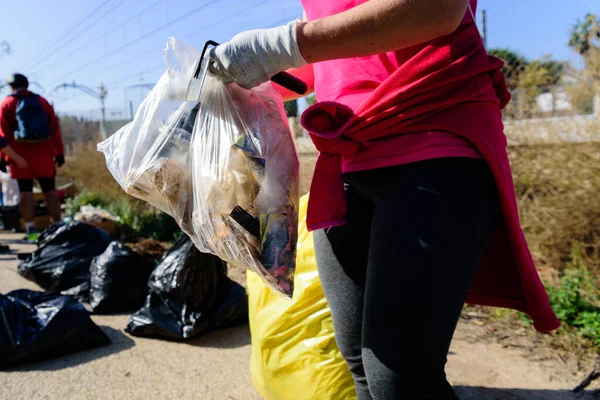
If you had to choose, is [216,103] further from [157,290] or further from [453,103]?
[157,290]

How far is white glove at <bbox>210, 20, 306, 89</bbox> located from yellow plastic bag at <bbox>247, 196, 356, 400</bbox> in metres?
0.94

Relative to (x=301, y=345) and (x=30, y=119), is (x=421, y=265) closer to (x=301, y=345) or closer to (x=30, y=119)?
(x=301, y=345)

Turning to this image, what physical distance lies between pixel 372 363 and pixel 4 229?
6.50 m

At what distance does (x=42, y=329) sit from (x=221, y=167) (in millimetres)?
1782

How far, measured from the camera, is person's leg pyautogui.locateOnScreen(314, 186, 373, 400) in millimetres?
1223

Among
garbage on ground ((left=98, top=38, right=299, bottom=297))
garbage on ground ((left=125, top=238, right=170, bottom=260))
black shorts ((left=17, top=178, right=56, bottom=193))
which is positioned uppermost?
garbage on ground ((left=98, top=38, right=299, bottom=297))

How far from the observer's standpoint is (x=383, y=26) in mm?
921

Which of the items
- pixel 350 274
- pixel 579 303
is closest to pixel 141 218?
pixel 579 303

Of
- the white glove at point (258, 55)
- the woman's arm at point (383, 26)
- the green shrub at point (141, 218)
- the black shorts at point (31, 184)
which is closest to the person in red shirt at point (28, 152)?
the black shorts at point (31, 184)

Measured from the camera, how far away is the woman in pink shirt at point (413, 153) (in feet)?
3.09

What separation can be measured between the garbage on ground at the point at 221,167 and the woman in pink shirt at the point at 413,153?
0.12 metres

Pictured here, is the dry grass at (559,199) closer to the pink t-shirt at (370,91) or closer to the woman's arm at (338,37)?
the pink t-shirt at (370,91)

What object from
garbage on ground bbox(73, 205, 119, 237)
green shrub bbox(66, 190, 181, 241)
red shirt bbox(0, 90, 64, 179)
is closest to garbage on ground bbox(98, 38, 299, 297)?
green shrub bbox(66, 190, 181, 241)

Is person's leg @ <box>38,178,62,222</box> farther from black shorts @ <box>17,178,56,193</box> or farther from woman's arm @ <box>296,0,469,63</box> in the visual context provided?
woman's arm @ <box>296,0,469,63</box>
